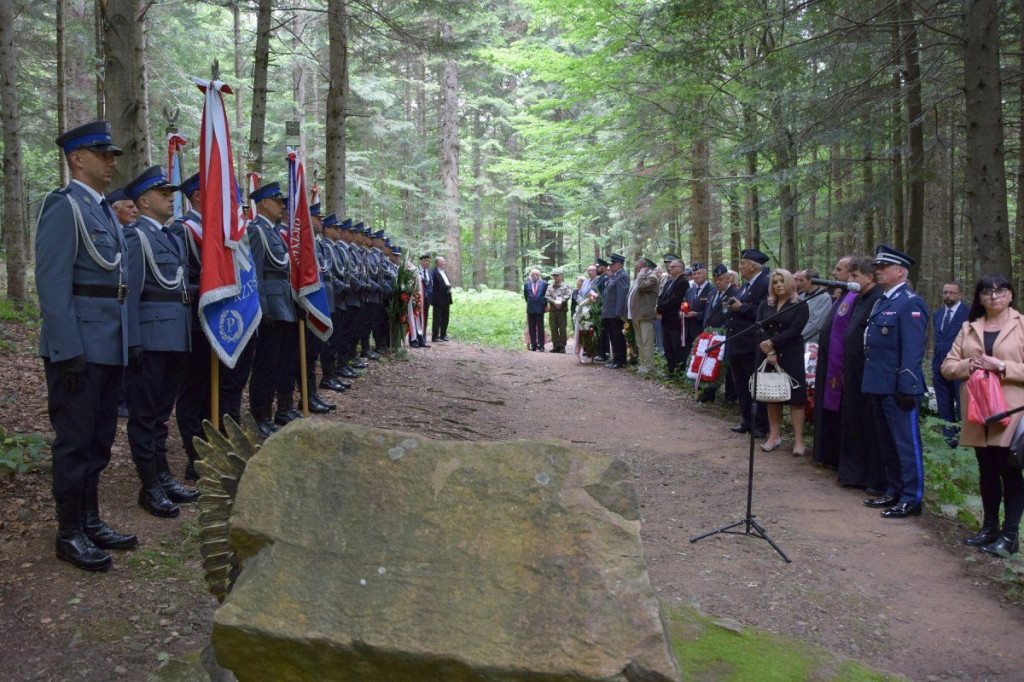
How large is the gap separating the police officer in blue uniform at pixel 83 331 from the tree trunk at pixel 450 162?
21663 mm

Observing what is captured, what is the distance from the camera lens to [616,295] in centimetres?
1428

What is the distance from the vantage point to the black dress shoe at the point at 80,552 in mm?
3777

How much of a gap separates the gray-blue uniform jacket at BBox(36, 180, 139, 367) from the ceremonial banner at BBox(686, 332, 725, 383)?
785cm

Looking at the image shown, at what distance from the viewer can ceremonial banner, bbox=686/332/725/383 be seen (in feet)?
33.3

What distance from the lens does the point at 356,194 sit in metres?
26.3

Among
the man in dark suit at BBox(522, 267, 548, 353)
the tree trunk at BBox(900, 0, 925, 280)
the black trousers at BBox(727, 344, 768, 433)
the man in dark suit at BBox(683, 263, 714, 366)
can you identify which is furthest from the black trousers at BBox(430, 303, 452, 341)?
the tree trunk at BBox(900, 0, 925, 280)

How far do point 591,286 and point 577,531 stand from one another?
13.6m

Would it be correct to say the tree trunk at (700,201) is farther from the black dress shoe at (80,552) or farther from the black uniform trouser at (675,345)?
the black dress shoe at (80,552)

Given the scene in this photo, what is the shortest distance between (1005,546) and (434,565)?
4.60m

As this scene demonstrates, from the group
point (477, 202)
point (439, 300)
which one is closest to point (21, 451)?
point (439, 300)

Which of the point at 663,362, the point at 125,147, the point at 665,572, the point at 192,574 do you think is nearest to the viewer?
the point at 192,574

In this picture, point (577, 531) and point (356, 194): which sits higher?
point (356, 194)

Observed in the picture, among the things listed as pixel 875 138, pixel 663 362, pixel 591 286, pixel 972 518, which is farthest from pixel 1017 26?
pixel 591 286

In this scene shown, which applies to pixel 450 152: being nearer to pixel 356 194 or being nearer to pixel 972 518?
pixel 356 194
